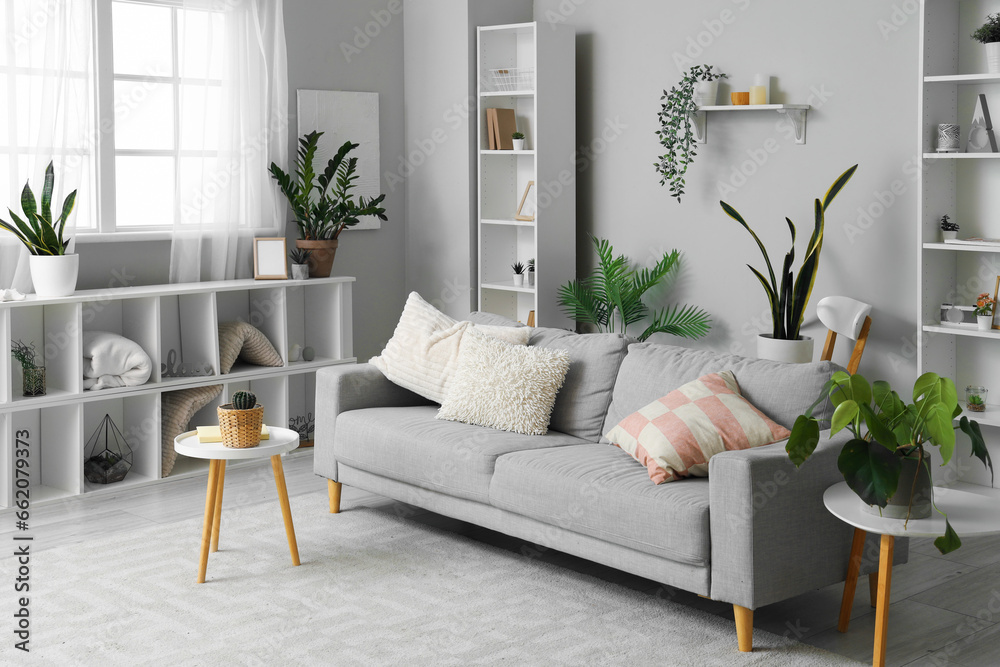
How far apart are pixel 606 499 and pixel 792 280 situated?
6.21 feet

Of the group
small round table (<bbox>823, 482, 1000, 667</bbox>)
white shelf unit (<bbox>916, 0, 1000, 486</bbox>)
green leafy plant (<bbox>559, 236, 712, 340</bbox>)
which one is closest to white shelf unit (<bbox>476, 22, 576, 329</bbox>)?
green leafy plant (<bbox>559, 236, 712, 340</bbox>)

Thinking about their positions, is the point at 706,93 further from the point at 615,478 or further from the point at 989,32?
the point at 615,478

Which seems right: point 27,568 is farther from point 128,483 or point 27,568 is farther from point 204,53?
point 204,53

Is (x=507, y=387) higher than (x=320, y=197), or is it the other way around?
(x=320, y=197)

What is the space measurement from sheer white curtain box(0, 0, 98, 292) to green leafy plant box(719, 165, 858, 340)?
295cm

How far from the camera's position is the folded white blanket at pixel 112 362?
462 centimetres

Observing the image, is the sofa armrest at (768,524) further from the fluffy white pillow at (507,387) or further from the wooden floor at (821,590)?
the fluffy white pillow at (507,387)

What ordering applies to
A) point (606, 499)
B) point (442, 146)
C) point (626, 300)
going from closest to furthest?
point (606, 499) → point (626, 300) → point (442, 146)

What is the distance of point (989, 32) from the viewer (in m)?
4.05

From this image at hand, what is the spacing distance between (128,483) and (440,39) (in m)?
2.88

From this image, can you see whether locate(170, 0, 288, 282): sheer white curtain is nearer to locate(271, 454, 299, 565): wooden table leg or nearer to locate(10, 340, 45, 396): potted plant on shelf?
locate(10, 340, 45, 396): potted plant on shelf

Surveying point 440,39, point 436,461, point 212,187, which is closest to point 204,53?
point 212,187

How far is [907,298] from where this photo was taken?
4.61 m

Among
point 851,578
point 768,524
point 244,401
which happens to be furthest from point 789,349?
point 244,401
